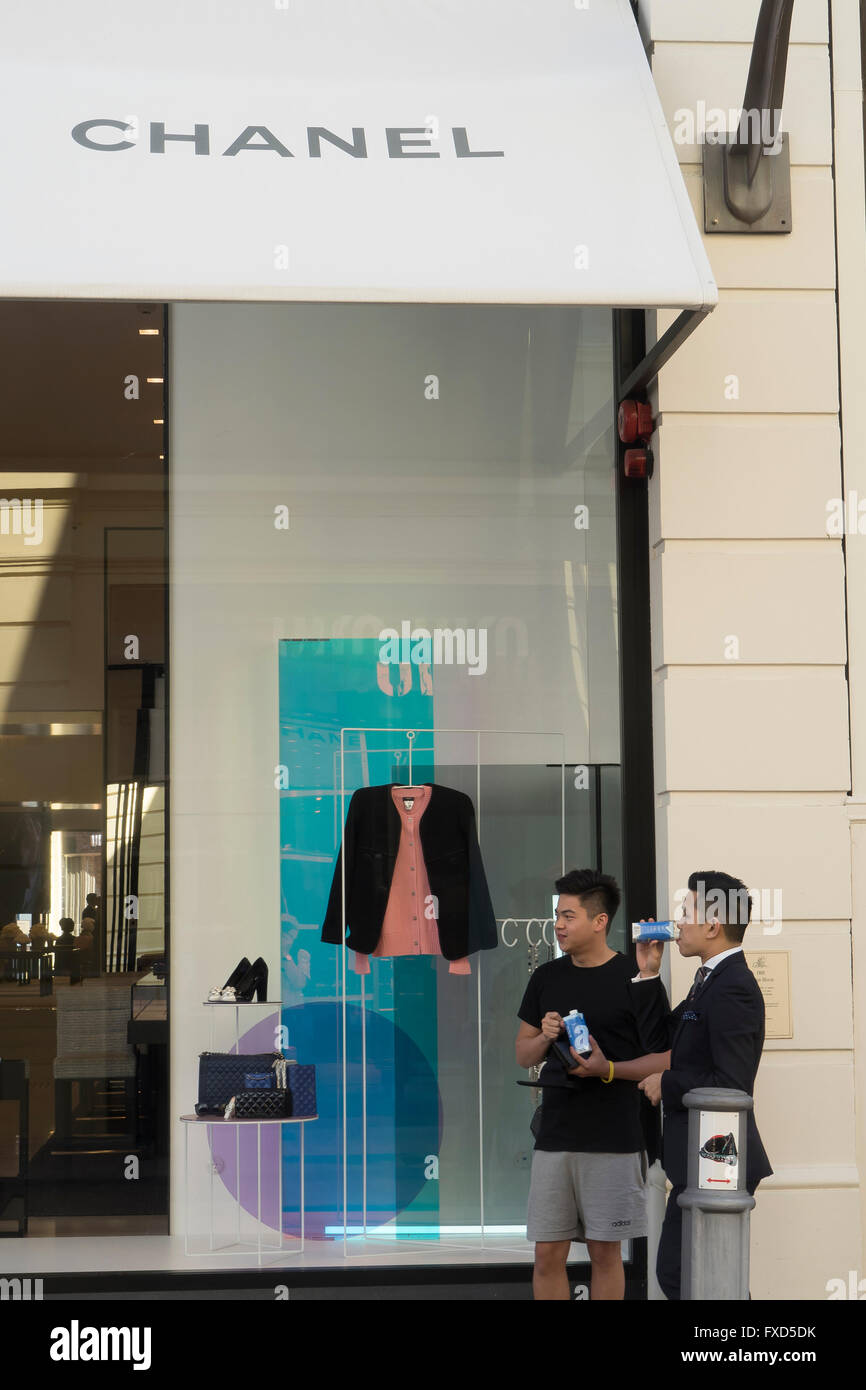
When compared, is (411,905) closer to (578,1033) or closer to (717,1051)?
(578,1033)

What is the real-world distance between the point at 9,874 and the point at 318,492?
5.95 ft

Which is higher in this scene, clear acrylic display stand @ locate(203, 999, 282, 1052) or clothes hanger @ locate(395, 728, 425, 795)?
clothes hanger @ locate(395, 728, 425, 795)

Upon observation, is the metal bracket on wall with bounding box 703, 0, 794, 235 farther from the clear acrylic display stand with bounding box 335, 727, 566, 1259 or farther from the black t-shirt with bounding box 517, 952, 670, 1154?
the black t-shirt with bounding box 517, 952, 670, 1154

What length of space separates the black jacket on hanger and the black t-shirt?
0.87 meters

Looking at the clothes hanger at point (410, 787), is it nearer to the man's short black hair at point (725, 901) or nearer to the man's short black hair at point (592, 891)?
the man's short black hair at point (592, 891)

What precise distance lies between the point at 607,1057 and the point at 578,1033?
0.20 metres

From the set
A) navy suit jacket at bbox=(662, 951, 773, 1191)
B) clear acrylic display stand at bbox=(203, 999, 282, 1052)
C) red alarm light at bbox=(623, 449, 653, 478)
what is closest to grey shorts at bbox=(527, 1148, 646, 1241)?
navy suit jacket at bbox=(662, 951, 773, 1191)

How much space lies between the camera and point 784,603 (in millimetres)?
4531

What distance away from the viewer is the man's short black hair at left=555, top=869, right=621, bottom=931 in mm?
4238

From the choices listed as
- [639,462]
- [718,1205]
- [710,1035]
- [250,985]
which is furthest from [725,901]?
[250,985]

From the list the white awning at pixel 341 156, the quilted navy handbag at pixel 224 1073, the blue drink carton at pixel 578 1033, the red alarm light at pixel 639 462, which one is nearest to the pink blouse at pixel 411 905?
the quilted navy handbag at pixel 224 1073

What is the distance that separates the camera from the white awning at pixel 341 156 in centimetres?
369

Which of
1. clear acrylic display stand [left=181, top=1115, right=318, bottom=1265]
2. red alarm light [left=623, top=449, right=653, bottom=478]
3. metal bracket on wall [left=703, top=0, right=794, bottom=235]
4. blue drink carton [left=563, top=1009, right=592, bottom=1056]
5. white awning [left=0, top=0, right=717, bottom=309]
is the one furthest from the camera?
clear acrylic display stand [left=181, top=1115, right=318, bottom=1265]
